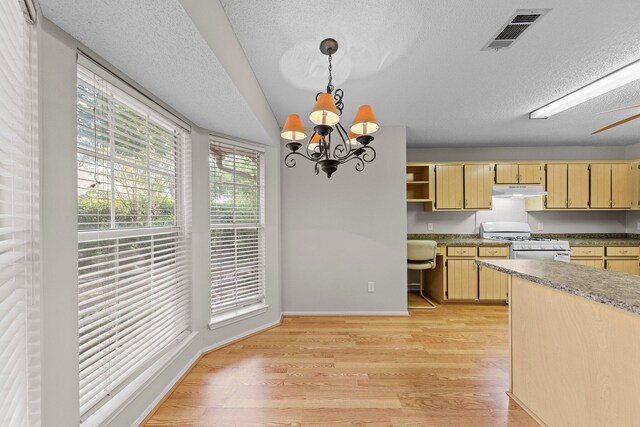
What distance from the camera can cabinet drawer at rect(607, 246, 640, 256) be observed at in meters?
3.94

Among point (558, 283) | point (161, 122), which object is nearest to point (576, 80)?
point (558, 283)

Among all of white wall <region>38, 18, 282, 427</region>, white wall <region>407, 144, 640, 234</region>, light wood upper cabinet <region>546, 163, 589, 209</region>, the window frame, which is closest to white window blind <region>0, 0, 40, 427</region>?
white wall <region>38, 18, 282, 427</region>

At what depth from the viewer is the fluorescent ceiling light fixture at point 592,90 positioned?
2.17m

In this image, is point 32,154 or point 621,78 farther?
point 621,78

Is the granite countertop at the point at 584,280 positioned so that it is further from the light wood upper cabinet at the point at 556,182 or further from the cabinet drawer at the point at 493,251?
the light wood upper cabinet at the point at 556,182

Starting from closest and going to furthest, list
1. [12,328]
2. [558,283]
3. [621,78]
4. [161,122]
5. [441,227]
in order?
[12,328] < [558,283] < [161,122] < [621,78] < [441,227]

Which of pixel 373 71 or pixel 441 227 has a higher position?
pixel 373 71

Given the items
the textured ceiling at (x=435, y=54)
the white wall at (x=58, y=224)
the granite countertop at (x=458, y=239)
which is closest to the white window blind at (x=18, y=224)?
the white wall at (x=58, y=224)

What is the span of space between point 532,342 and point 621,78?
2339 millimetres

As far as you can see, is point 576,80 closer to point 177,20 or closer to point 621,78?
point 621,78

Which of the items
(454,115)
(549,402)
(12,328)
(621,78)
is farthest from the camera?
(454,115)

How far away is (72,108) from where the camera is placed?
1251 mm

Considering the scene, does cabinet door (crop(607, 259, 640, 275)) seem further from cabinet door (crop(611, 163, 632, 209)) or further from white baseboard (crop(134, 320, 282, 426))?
white baseboard (crop(134, 320, 282, 426))

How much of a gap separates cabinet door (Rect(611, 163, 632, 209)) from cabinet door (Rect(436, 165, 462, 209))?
236cm
